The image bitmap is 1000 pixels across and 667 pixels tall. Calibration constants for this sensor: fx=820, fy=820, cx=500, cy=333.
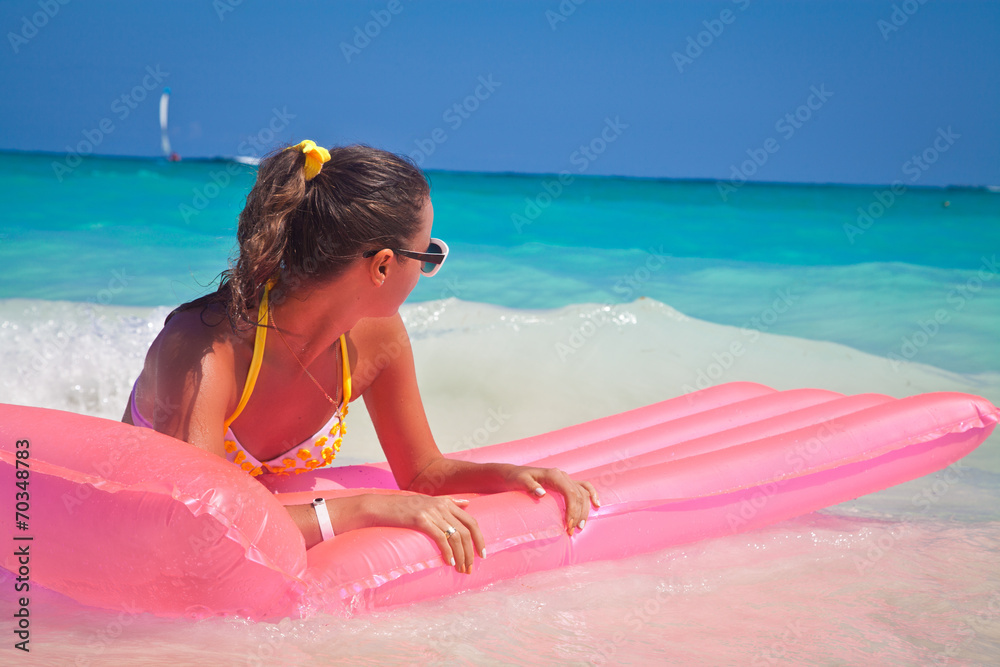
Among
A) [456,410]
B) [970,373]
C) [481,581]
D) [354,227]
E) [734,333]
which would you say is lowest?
[481,581]

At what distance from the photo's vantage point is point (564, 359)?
455 cm

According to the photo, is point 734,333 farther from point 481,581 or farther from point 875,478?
point 481,581

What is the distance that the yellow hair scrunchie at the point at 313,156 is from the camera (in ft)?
5.27

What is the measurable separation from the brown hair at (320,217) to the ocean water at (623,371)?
26.6 inches

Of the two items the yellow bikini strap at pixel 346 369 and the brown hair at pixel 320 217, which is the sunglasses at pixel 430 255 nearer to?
the brown hair at pixel 320 217

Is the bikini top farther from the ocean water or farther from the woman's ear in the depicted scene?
the ocean water

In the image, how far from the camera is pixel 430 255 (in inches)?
66.5

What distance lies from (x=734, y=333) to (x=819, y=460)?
9.90 feet

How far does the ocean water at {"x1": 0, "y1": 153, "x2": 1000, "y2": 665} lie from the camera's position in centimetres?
162

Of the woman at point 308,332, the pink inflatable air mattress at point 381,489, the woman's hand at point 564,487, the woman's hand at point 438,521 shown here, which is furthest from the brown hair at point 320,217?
the woman's hand at point 564,487

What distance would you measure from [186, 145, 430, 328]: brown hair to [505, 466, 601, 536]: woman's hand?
24.1 inches

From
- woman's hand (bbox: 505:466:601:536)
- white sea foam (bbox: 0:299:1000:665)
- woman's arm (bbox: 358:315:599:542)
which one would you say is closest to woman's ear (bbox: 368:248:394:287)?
woman's arm (bbox: 358:315:599:542)

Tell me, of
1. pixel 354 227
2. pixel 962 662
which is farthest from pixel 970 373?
pixel 354 227

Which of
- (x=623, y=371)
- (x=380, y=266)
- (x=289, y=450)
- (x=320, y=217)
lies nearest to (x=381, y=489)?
(x=289, y=450)
